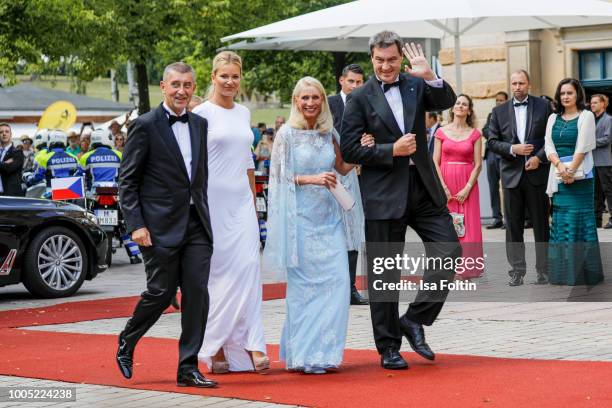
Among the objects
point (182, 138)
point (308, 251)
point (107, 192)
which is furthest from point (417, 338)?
point (107, 192)

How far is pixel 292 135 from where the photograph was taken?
8984mm

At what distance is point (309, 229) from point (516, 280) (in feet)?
16.9

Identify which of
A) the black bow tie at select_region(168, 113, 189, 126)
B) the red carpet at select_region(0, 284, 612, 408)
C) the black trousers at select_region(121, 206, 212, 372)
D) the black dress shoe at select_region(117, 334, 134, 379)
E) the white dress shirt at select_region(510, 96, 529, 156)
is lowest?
the red carpet at select_region(0, 284, 612, 408)

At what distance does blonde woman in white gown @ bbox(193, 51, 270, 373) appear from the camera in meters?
8.78

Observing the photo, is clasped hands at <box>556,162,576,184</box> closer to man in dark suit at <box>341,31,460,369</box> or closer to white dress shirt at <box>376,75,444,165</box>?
man in dark suit at <box>341,31,460,369</box>

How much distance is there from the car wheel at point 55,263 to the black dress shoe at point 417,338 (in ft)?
21.4

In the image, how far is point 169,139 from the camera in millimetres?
8289

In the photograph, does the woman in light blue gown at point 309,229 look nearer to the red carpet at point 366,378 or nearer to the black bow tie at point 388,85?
the red carpet at point 366,378

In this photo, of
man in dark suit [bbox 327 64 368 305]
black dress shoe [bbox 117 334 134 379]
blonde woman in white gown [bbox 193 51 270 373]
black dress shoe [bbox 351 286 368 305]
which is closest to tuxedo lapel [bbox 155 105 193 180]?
blonde woman in white gown [bbox 193 51 270 373]

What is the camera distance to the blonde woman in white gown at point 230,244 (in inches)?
346

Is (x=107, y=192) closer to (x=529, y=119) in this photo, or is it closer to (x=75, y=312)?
(x=75, y=312)

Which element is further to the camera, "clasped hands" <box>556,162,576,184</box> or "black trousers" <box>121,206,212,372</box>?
"clasped hands" <box>556,162,576,184</box>

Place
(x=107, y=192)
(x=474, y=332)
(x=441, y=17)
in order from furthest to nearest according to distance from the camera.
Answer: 1. (x=107, y=192)
2. (x=441, y=17)
3. (x=474, y=332)

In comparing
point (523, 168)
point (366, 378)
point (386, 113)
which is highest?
point (386, 113)
